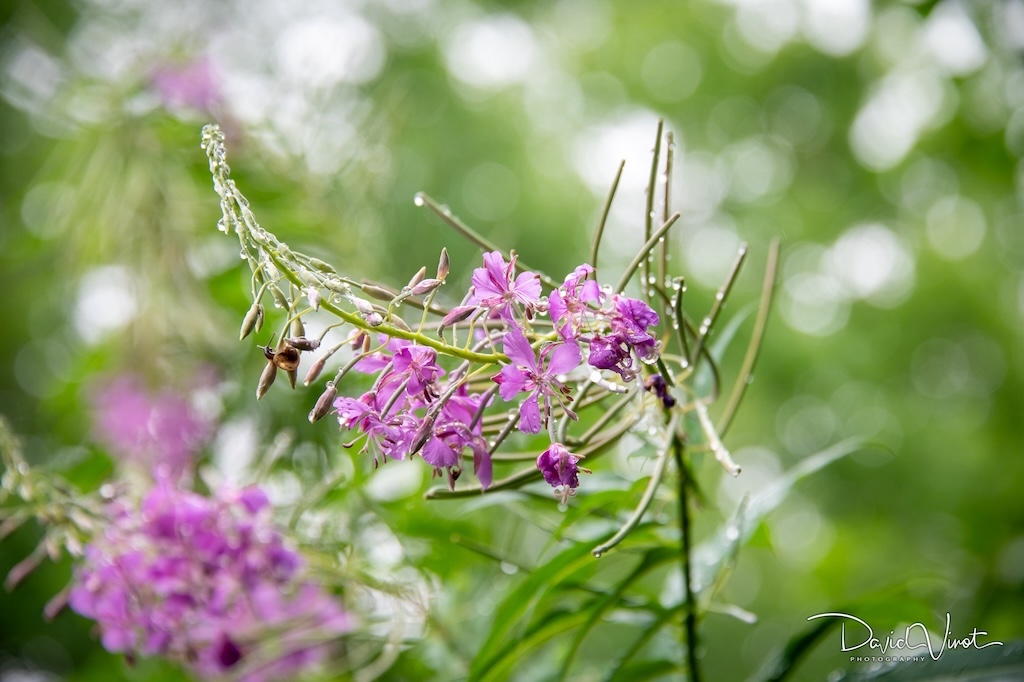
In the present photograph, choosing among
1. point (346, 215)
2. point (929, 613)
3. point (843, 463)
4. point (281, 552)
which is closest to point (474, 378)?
point (281, 552)

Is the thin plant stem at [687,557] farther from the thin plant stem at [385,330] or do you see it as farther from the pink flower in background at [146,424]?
the pink flower in background at [146,424]

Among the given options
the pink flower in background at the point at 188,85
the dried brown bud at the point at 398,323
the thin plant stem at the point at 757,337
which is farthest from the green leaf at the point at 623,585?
the pink flower in background at the point at 188,85

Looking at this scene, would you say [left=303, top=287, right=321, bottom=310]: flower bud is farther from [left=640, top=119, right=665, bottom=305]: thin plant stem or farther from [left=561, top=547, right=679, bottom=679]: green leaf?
[left=561, top=547, right=679, bottom=679]: green leaf

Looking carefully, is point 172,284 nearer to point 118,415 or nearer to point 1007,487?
point 118,415

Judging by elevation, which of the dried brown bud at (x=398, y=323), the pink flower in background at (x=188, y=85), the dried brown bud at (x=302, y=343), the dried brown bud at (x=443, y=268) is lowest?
the dried brown bud at (x=302, y=343)

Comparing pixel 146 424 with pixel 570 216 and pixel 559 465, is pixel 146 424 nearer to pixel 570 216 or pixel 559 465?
pixel 559 465

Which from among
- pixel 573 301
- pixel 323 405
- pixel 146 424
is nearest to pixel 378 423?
pixel 323 405
